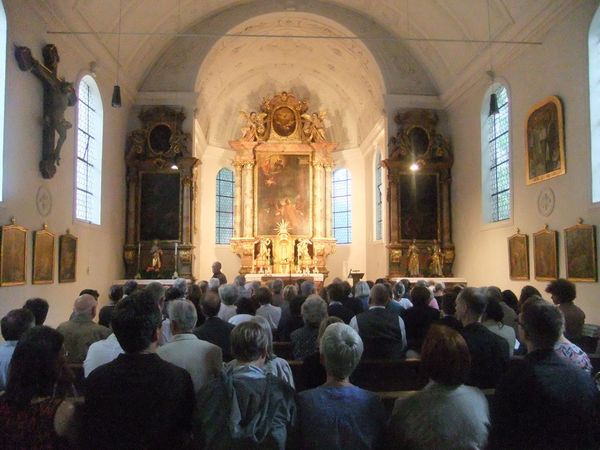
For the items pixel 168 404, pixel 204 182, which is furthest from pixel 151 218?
pixel 168 404

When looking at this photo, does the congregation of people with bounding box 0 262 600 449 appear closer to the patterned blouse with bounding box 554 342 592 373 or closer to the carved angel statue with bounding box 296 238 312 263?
the patterned blouse with bounding box 554 342 592 373

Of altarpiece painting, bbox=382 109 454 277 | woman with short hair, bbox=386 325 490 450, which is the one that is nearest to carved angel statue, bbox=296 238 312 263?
altarpiece painting, bbox=382 109 454 277

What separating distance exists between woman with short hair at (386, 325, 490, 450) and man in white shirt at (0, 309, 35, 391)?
2819mm

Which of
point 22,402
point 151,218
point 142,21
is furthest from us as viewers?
point 151,218

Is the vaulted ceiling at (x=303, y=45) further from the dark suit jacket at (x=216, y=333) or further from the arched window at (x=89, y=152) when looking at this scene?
the dark suit jacket at (x=216, y=333)

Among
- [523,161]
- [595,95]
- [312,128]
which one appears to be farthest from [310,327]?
[312,128]

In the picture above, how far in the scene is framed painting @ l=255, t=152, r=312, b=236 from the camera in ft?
71.1

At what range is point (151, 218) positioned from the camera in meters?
17.1

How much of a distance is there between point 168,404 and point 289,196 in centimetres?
1920

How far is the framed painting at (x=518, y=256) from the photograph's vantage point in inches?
502

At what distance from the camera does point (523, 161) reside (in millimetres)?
13195

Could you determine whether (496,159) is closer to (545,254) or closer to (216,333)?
(545,254)

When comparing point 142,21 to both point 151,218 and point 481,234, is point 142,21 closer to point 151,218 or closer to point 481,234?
point 151,218

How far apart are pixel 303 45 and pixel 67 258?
1184 centimetres
